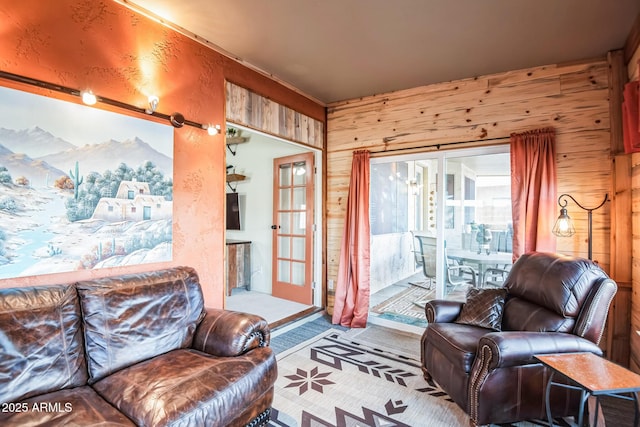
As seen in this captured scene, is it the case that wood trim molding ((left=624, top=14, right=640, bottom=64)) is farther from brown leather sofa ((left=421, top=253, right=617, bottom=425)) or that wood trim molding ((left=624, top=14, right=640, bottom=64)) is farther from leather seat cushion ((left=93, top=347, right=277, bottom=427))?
leather seat cushion ((left=93, top=347, right=277, bottom=427))

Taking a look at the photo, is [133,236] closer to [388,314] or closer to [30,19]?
[30,19]

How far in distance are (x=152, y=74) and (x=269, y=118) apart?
1.21 metres

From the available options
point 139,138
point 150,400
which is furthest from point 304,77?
point 150,400

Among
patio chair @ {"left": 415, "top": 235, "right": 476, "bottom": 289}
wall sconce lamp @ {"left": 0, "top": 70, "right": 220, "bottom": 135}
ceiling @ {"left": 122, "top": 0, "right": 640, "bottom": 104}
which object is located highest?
ceiling @ {"left": 122, "top": 0, "right": 640, "bottom": 104}

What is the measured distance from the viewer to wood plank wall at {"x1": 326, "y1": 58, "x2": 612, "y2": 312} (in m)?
2.83

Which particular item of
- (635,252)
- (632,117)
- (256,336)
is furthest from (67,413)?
(635,252)

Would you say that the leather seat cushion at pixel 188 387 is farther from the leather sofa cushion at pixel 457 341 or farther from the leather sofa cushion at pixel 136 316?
the leather sofa cushion at pixel 457 341

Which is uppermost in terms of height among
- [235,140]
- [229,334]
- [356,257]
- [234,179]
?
[235,140]

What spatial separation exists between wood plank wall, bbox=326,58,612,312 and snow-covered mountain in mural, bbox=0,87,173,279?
7.73 ft

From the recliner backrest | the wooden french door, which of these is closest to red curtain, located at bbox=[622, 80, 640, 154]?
the recliner backrest

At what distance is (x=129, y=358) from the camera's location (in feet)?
6.07

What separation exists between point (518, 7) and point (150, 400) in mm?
3187

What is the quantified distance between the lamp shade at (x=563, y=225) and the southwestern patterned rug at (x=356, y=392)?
1.52 m

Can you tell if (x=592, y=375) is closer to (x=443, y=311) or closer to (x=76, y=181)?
(x=443, y=311)
